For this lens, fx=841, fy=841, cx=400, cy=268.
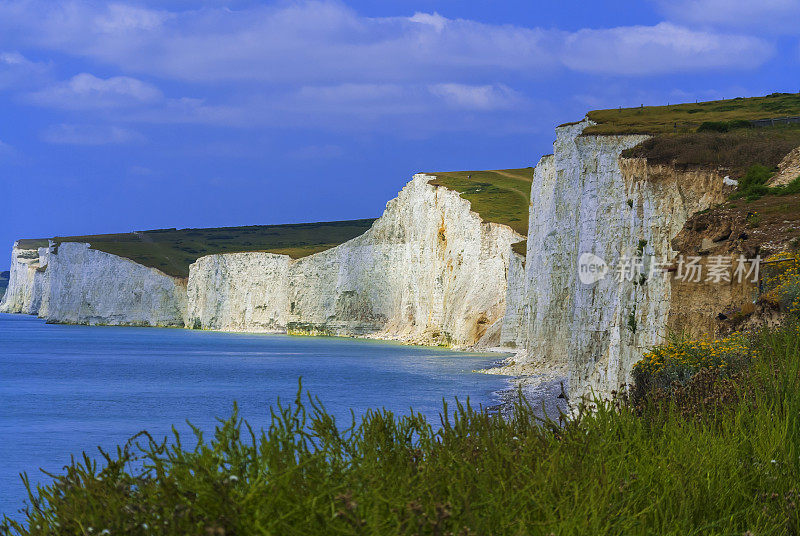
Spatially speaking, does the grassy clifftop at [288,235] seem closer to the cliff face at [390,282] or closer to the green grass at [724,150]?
the cliff face at [390,282]

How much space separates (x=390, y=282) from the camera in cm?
9838

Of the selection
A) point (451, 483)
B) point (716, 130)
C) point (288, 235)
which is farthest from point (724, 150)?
point (288, 235)

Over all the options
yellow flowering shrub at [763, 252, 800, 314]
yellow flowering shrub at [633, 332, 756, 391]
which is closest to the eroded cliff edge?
yellow flowering shrub at [763, 252, 800, 314]

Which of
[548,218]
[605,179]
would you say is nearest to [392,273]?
[548,218]

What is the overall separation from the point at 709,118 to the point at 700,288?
2717 centimetres

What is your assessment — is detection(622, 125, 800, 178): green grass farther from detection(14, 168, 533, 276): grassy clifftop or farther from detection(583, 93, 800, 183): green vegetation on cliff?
detection(14, 168, 533, 276): grassy clifftop

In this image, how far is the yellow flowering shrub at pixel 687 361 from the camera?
441 inches

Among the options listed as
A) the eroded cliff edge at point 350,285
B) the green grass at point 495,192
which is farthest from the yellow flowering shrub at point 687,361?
the green grass at point 495,192

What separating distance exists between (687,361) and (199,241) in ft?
556

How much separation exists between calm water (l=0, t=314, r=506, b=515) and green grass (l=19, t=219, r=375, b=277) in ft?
186

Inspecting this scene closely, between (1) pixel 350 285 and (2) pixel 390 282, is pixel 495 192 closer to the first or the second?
(2) pixel 390 282

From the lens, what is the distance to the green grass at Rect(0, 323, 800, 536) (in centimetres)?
397

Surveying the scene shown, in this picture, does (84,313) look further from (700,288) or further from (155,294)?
(700,288)

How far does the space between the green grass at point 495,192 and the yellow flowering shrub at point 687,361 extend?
206 feet
